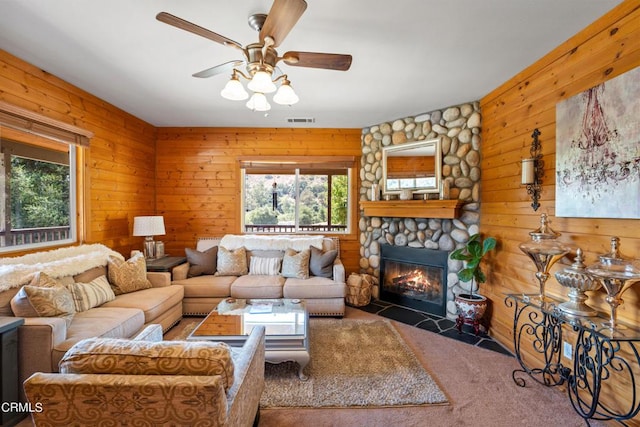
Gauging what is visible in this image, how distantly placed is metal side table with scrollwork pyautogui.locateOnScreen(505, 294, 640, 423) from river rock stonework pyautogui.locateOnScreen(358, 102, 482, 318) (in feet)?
3.68

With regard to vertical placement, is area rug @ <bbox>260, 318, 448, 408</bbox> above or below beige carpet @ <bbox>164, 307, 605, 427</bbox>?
above

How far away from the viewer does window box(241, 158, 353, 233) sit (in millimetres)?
4758

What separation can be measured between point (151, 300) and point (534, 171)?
149 inches

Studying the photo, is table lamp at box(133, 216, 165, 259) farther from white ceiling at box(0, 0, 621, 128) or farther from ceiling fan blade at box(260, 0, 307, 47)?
ceiling fan blade at box(260, 0, 307, 47)

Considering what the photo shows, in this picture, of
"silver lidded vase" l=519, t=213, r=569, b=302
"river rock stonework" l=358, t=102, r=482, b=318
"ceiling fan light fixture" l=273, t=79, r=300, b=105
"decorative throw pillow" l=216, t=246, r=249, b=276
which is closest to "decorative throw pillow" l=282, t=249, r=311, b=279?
"decorative throw pillow" l=216, t=246, r=249, b=276

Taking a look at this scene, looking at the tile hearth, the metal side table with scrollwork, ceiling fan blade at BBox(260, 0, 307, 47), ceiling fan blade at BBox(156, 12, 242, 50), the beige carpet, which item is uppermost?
ceiling fan blade at BBox(260, 0, 307, 47)

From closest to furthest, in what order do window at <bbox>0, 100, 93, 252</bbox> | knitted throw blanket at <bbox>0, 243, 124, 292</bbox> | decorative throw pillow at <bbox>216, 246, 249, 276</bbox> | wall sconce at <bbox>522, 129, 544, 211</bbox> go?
1. knitted throw blanket at <bbox>0, 243, 124, 292</bbox>
2. wall sconce at <bbox>522, 129, 544, 211</bbox>
3. window at <bbox>0, 100, 93, 252</bbox>
4. decorative throw pillow at <bbox>216, 246, 249, 276</bbox>

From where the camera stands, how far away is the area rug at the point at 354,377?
208cm

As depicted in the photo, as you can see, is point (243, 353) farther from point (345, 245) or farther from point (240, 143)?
point (240, 143)

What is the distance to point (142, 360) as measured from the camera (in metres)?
1.11

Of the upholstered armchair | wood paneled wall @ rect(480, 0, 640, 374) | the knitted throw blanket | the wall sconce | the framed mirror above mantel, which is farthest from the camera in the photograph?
the framed mirror above mantel

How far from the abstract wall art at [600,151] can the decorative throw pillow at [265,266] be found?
3.09 metres

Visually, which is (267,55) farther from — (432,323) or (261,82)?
(432,323)

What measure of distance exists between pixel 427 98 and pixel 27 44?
3779 mm
